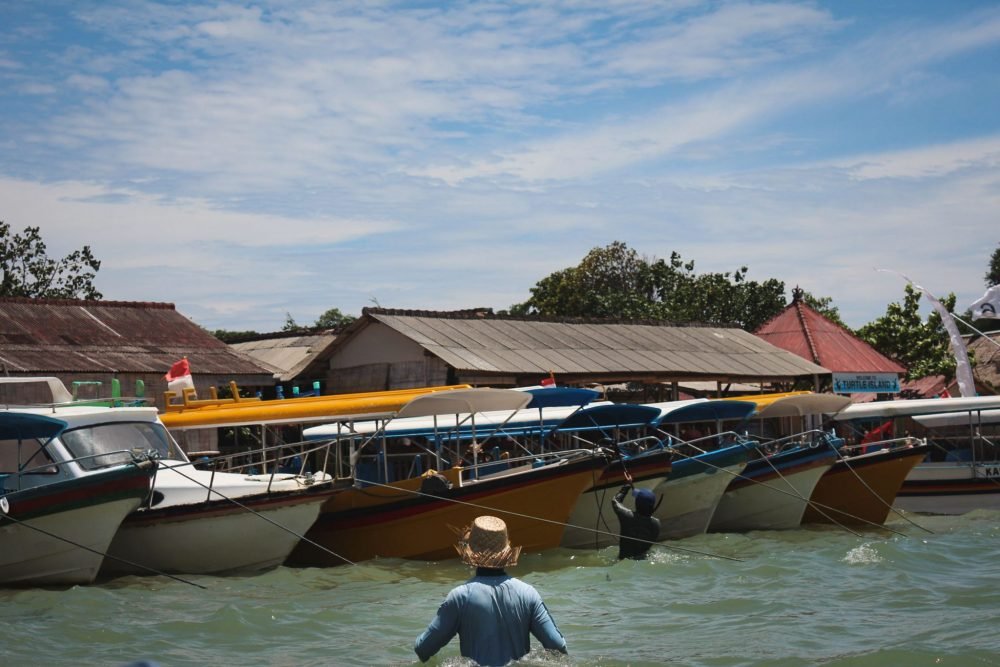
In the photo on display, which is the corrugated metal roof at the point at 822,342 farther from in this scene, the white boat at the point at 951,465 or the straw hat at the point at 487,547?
the straw hat at the point at 487,547

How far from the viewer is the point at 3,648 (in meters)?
9.93

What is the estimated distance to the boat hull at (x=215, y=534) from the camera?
13445 millimetres

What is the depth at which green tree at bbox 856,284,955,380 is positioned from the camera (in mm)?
36656

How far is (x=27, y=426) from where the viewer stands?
13.2 m

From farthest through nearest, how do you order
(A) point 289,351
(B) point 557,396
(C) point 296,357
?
(A) point 289,351
(C) point 296,357
(B) point 557,396

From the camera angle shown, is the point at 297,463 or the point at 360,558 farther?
the point at 297,463

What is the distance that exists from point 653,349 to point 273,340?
10511mm

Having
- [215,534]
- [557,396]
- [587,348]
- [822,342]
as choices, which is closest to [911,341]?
[822,342]

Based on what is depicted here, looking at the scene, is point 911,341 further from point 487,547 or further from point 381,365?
point 487,547

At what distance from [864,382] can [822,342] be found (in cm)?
461

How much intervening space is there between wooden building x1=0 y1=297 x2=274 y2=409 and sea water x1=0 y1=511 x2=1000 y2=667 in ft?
33.0

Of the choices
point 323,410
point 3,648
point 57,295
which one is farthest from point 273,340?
point 3,648

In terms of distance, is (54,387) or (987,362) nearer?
(54,387)

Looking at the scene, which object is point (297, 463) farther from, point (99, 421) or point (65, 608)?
point (65, 608)
